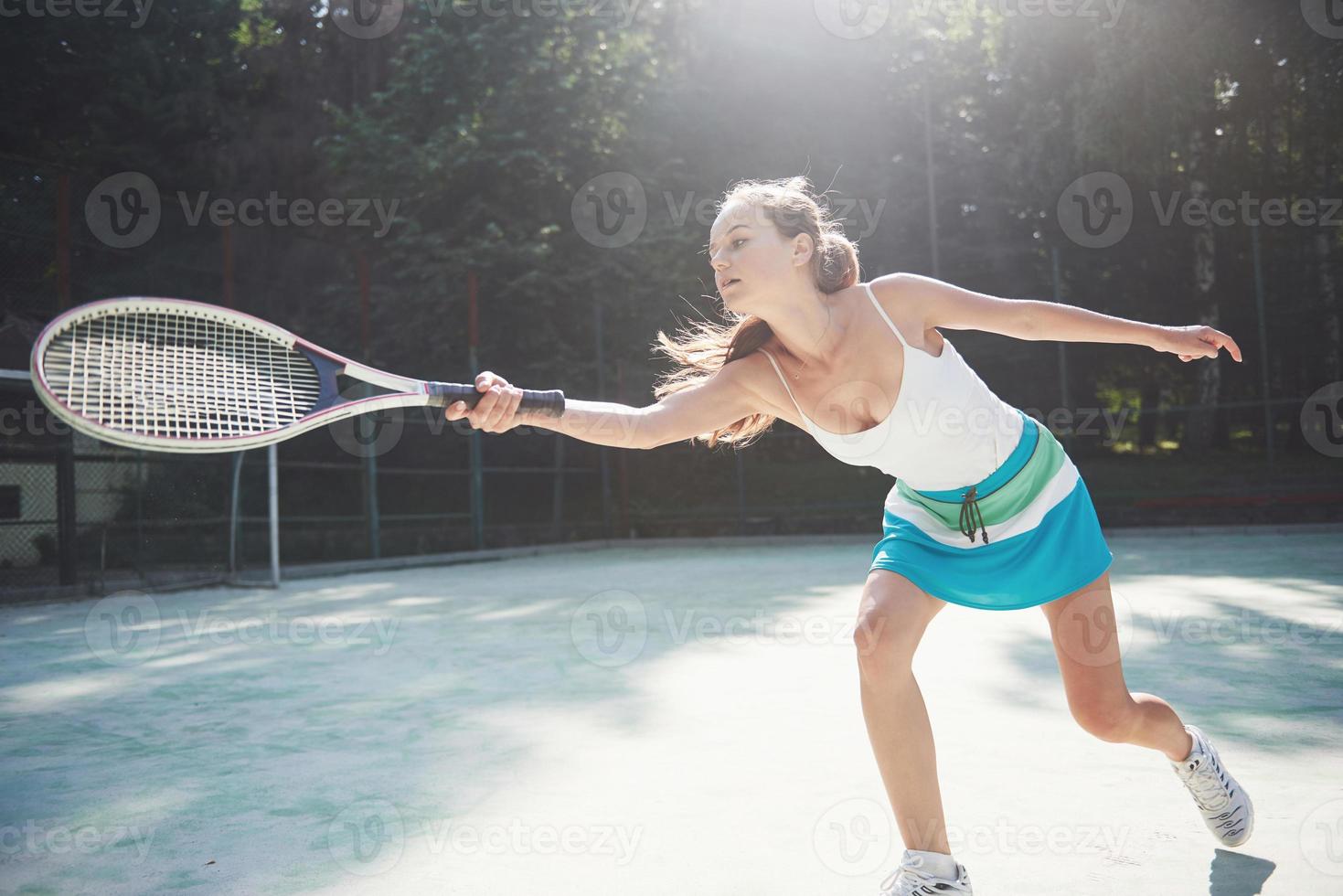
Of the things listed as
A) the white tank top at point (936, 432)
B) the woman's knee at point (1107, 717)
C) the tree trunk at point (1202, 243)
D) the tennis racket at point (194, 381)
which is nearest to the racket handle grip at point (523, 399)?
the tennis racket at point (194, 381)

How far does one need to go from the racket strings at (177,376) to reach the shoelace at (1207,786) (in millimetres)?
2551

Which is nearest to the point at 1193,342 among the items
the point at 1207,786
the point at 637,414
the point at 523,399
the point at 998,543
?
the point at 998,543

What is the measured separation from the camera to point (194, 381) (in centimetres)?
280

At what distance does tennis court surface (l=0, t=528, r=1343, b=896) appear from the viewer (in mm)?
2443

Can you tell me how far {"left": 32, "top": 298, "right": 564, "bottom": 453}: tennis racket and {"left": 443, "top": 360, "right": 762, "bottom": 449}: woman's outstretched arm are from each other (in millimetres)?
41

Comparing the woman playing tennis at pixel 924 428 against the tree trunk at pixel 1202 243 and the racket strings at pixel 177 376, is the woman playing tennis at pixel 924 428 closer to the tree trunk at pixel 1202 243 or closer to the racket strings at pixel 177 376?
the racket strings at pixel 177 376

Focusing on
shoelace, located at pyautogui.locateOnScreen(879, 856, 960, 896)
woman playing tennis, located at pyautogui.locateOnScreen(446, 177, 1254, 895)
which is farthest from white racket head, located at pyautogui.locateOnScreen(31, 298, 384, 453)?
shoelace, located at pyautogui.locateOnScreen(879, 856, 960, 896)

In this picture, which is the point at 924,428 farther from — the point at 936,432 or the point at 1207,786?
the point at 1207,786

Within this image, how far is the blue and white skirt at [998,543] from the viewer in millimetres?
2455

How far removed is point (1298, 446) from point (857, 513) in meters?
6.12

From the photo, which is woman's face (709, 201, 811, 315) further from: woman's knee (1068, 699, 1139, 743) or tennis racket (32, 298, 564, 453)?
woman's knee (1068, 699, 1139, 743)

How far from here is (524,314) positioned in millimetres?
16109

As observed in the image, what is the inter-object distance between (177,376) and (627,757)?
6.06 feet

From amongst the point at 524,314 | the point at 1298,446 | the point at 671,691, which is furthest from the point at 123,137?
the point at 1298,446
